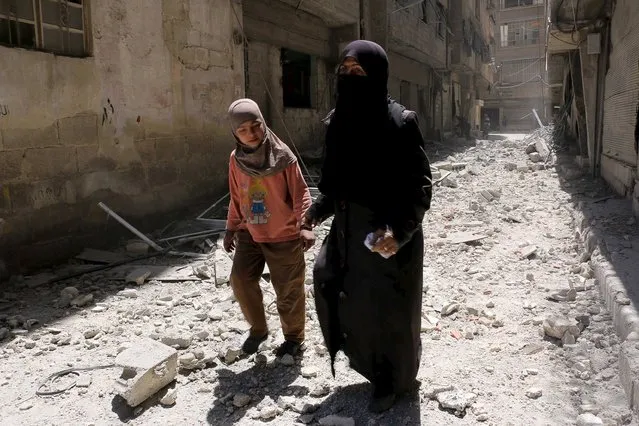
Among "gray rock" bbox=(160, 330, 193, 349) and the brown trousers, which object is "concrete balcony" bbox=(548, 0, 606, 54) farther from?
"gray rock" bbox=(160, 330, 193, 349)

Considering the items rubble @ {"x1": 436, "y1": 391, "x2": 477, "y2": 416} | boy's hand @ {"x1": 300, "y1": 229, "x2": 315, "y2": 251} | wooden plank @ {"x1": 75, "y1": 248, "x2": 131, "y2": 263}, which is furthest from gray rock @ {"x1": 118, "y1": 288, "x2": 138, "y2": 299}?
rubble @ {"x1": 436, "y1": 391, "x2": 477, "y2": 416}

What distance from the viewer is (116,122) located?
219 inches

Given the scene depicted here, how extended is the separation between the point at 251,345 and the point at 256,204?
87cm

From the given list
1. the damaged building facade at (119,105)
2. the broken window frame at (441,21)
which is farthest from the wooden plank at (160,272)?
the broken window frame at (441,21)

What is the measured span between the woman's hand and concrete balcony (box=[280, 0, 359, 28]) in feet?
25.8

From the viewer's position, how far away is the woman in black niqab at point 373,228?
7.41 ft

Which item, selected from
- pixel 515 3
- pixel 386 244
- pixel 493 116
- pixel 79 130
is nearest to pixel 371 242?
pixel 386 244

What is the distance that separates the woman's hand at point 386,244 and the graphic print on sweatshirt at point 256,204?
882 mm

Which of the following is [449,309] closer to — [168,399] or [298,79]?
[168,399]

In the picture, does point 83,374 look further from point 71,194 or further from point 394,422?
point 71,194

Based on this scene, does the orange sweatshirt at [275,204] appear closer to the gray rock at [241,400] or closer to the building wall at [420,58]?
the gray rock at [241,400]

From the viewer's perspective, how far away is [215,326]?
3.70m

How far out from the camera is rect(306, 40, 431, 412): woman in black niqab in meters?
2.26

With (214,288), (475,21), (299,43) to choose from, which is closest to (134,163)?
(214,288)
